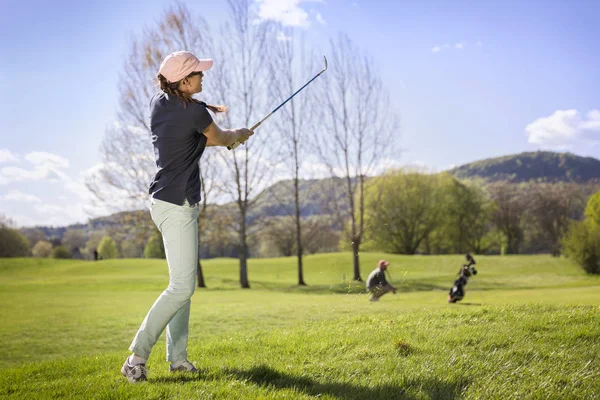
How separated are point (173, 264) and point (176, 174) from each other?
80 centimetres

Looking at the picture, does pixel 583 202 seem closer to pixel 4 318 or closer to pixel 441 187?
pixel 441 187

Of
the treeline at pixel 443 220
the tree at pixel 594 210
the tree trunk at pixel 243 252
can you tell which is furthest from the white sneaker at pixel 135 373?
the tree at pixel 594 210

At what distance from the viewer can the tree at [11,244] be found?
73125 mm

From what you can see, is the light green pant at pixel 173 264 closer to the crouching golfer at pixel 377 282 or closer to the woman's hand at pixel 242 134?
the woman's hand at pixel 242 134

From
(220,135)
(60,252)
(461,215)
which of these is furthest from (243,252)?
(60,252)

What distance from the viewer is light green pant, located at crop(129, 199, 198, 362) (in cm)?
477

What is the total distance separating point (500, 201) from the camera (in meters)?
87.4

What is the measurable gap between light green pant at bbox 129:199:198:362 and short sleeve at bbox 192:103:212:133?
0.68 meters

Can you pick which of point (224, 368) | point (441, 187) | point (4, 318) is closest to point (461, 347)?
point (224, 368)

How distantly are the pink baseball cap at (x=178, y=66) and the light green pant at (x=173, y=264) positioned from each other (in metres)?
1.10

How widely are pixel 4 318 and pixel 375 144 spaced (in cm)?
2571

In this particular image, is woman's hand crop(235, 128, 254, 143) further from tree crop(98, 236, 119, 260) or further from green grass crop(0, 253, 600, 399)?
tree crop(98, 236, 119, 260)

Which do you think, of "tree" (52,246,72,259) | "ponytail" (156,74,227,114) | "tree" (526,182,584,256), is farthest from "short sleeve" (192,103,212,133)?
"tree" (526,182,584,256)

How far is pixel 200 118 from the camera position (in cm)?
464
